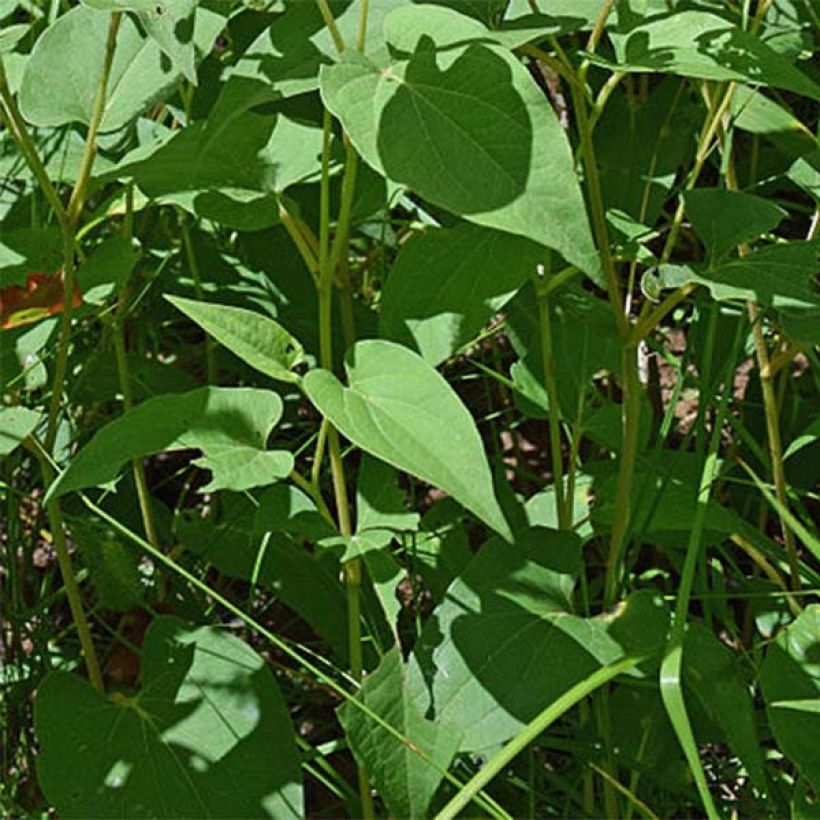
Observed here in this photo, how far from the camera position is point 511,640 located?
101 cm

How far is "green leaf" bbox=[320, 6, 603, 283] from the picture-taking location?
83 centimetres

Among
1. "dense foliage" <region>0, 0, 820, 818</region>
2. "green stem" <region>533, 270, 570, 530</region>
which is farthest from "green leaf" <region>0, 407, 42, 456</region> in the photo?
"green stem" <region>533, 270, 570, 530</region>

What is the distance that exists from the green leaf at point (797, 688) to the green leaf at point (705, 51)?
38 centimetres

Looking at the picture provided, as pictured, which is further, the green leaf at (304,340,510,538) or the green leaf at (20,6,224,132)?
the green leaf at (20,6,224,132)

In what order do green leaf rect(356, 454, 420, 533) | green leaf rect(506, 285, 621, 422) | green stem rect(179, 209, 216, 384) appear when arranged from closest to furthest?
green leaf rect(356, 454, 420, 533), green leaf rect(506, 285, 621, 422), green stem rect(179, 209, 216, 384)

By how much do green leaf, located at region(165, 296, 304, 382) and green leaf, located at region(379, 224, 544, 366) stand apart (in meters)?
0.08

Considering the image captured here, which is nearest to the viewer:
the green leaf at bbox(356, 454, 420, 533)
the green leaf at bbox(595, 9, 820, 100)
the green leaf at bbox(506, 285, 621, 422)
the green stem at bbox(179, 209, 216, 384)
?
the green leaf at bbox(595, 9, 820, 100)

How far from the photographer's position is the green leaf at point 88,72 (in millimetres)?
1076

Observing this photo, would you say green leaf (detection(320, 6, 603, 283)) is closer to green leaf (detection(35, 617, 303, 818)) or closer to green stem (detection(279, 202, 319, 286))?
green stem (detection(279, 202, 319, 286))

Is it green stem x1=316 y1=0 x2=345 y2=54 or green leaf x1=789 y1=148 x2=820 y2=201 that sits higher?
green stem x1=316 y1=0 x2=345 y2=54

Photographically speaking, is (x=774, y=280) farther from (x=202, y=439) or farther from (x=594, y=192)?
(x=202, y=439)

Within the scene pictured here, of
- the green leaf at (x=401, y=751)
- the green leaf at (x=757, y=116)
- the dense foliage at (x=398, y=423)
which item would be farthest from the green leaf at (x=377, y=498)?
the green leaf at (x=757, y=116)

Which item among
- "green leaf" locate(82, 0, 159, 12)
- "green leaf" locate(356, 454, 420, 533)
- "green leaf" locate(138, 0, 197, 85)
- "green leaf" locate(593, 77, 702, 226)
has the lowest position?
"green leaf" locate(356, 454, 420, 533)

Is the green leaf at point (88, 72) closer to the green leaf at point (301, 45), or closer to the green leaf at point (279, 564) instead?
the green leaf at point (301, 45)
